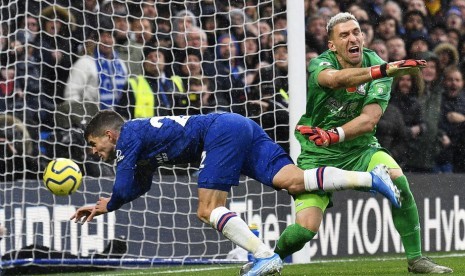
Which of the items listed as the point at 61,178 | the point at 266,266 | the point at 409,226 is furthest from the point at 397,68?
the point at 61,178

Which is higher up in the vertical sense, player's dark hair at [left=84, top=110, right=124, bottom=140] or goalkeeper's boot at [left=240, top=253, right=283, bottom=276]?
player's dark hair at [left=84, top=110, right=124, bottom=140]

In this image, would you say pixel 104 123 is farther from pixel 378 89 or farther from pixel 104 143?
pixel 378 89

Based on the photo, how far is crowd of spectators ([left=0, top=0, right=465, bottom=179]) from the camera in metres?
10.3

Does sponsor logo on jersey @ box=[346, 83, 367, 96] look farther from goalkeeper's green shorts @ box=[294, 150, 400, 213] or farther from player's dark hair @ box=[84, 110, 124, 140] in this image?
player's dark hair @ box=[84, 110, 124, 140]

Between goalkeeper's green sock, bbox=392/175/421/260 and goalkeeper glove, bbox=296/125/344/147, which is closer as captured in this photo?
goalkeeper glove, bbox=296/125/344/147

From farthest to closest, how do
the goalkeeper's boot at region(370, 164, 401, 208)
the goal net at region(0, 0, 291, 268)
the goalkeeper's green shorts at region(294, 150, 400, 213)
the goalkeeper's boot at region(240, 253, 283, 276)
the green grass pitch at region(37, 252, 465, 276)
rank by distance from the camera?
the goal net at region(0, 0, 291, 268) < the green grass pitch at region(37, 252, 465, 276) < the goalkeeper's green shorts at region(294, 150, 400, 213) < the goalkeeper's boot at region(370, 164, 401, 208) < the goalkeeper's boot at region(240, 253, 283, 276)

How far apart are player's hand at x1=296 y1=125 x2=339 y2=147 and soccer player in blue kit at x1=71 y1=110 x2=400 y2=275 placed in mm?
189

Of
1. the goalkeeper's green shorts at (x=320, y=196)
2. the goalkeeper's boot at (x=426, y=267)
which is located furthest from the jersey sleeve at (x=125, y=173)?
the goalkeeper's boot at (x=426, y=267)

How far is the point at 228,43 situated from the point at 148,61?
83 centimetres

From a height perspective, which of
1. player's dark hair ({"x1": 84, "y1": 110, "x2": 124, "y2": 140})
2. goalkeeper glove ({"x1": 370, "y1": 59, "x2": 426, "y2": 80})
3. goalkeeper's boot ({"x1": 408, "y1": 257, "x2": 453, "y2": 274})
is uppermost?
goalkeeper glove ({"x1": 370, "y1": 59, "x2": 426, "y2": 80})

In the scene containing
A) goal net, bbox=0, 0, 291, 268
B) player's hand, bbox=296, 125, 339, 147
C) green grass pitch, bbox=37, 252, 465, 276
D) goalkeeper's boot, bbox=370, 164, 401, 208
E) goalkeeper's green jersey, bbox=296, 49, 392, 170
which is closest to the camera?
goalkeeper's boot, bbox=370, 164, 401, 208

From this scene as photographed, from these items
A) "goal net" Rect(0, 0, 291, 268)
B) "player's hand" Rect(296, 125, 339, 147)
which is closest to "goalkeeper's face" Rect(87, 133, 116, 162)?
"player's hand" Rect(296, 125, 339, 147)

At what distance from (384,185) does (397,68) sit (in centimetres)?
80

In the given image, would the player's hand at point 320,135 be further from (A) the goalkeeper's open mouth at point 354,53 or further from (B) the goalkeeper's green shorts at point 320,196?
(A) the goalkeeper's open mouth at point 354,53
